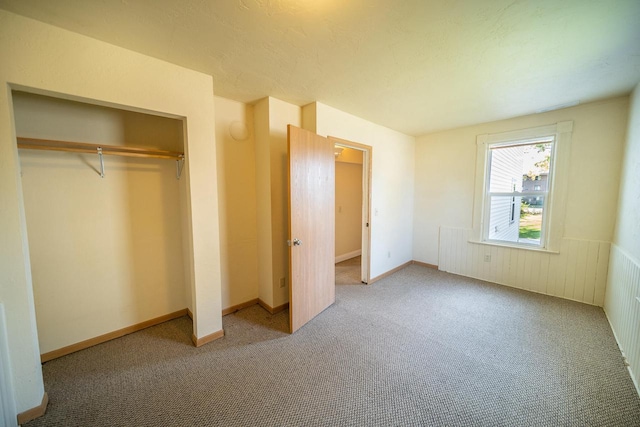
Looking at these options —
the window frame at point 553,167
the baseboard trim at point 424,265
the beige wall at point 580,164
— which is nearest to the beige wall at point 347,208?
the baseboard trim at point 424,265

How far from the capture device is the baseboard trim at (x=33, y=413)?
4.50 ft

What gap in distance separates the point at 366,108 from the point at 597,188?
9.66ft

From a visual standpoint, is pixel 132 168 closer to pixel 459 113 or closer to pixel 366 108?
pixel 366 108

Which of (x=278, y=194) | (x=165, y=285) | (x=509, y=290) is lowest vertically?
(x=509, y=290)

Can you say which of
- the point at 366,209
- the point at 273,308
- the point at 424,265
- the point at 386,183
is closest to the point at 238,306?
the point at 273,308

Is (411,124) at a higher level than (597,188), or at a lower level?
higher

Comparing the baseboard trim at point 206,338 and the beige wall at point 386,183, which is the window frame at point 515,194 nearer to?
the beige wall at point 386,183

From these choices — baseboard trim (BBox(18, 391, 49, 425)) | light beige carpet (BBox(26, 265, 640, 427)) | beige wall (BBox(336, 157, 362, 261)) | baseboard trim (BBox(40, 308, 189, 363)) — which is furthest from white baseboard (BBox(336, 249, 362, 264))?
baseboard trim (BBox(18, 391, 49, 425))

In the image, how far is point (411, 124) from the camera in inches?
138

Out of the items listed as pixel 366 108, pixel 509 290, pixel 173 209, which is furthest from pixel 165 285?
pixel 509 290

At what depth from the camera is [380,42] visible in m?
1.56

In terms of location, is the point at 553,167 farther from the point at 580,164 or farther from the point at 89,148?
the point at 89,148

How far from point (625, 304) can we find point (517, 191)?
1.77 m

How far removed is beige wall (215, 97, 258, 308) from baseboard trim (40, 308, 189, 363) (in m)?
0.56
